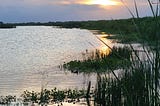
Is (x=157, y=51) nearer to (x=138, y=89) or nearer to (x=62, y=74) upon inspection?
(x=138, y=89)

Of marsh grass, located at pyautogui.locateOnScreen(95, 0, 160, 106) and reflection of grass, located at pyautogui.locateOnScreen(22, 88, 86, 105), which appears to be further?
reflection of grass, located at pyautogui.locateOnScreen(22, 88, 86, 105)

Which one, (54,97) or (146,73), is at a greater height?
(146,73)

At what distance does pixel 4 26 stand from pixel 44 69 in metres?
151

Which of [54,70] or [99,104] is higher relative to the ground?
[54,70]

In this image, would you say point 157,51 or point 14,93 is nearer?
point 157,51

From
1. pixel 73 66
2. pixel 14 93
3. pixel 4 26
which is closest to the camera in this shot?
pixel 14 93

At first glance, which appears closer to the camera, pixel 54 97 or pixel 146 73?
pixel 146 73

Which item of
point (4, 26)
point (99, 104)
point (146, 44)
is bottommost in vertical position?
point (99, 104)

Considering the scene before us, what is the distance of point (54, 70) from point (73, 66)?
152 centimetres

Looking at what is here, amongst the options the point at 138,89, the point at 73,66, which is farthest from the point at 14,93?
A: the point at 138,89

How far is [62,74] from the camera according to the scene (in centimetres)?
2730

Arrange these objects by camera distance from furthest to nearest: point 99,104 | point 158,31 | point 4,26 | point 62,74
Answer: point 4,26 → point 62,74 → point 99,104 → point 158,31

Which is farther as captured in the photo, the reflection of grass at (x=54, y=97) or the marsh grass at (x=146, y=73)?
the reflection of grass at (x=54, y=97)

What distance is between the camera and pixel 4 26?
587ft
